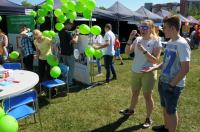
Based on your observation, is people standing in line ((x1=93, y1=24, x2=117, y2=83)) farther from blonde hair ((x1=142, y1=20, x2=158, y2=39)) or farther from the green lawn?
blonde hair ((x1=142, y1=20, x2=158, y2=39))

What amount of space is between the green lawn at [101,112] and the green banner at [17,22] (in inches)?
129

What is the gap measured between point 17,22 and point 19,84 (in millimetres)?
6401

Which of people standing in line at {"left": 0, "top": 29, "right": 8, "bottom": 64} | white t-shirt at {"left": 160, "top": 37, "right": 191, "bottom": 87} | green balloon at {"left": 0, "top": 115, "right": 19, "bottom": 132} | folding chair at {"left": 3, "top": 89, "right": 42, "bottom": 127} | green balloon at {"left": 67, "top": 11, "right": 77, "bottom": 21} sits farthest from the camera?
people standing in line at {"left": 0, "top": 29, "right": 8, "bottom": 64}

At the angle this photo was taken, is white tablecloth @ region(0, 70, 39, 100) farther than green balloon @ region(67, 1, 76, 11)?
No

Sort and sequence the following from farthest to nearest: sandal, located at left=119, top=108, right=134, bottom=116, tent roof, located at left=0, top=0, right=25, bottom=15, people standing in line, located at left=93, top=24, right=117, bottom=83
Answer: tent roof, located at left=0, top=0, right=25, bottom=15 → people standing in line, located at left=93, top=24, right=117, bottom=83 → sandal, located at left=119, top=108, right=134, bottom=116

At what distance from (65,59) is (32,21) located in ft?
9.16

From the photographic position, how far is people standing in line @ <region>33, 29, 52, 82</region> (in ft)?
17.7

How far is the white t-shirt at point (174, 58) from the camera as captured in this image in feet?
9.42

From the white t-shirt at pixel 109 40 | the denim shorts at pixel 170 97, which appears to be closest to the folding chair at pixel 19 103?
the denim shorts at pixel 170 97

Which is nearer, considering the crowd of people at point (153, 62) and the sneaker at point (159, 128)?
the crowd of people at point (153, 62)

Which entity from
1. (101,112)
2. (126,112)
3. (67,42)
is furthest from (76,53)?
(126,112)

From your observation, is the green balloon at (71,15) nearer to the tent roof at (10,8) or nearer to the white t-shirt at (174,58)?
the white t-shirt at (174,58)

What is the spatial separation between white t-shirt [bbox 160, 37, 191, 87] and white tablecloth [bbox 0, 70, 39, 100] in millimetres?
1793

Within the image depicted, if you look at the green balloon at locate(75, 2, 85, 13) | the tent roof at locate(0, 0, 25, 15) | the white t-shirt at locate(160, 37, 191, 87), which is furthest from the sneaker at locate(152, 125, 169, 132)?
the tent roof at locate(0, 0, 25, 15)
